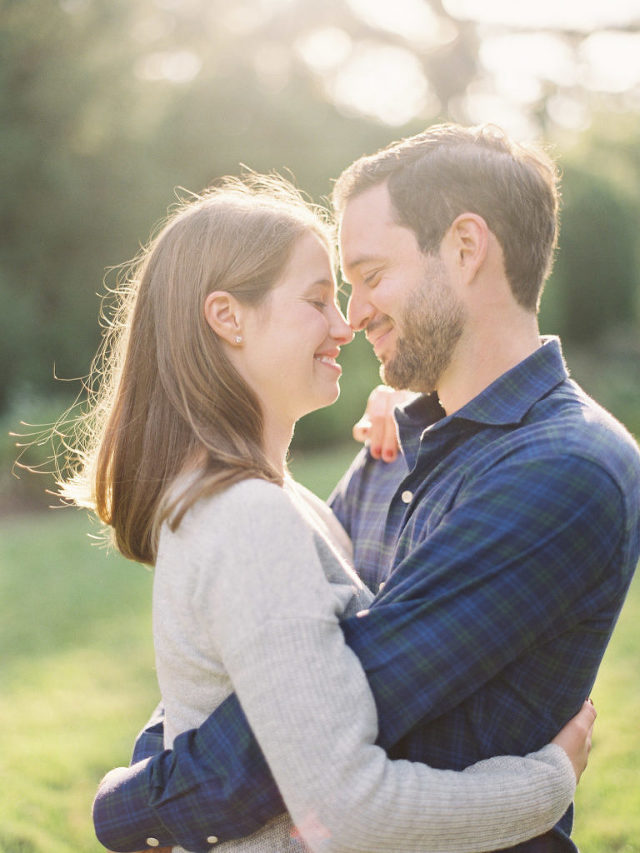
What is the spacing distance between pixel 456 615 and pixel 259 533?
1.27 feet

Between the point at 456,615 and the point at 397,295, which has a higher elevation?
the point at 397,295

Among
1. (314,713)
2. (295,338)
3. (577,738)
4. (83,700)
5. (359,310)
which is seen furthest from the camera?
(83,700)

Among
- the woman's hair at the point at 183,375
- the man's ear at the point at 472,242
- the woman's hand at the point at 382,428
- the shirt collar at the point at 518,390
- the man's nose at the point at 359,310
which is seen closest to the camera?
the woman's hair at the point at 183,375

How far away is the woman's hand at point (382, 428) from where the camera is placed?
2711mm

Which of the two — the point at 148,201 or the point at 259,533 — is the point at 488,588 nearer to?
the point at 259,533

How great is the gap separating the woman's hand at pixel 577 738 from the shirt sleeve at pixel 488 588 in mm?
231

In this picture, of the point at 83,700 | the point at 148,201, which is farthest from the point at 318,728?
the point at 148,201

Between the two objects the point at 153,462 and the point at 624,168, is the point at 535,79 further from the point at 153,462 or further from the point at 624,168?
the point at 153,462

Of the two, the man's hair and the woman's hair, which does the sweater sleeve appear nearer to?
the woman's hair

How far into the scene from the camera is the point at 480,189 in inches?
94.4

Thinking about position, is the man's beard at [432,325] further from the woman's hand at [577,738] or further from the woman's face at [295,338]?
the woman's hand at [577,738]

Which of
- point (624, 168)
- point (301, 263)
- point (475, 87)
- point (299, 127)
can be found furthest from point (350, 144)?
point (301, 263)

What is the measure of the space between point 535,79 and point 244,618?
26.1 metres

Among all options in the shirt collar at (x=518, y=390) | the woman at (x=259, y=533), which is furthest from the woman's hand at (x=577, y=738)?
the shirt collar at (x=518, y=390)
